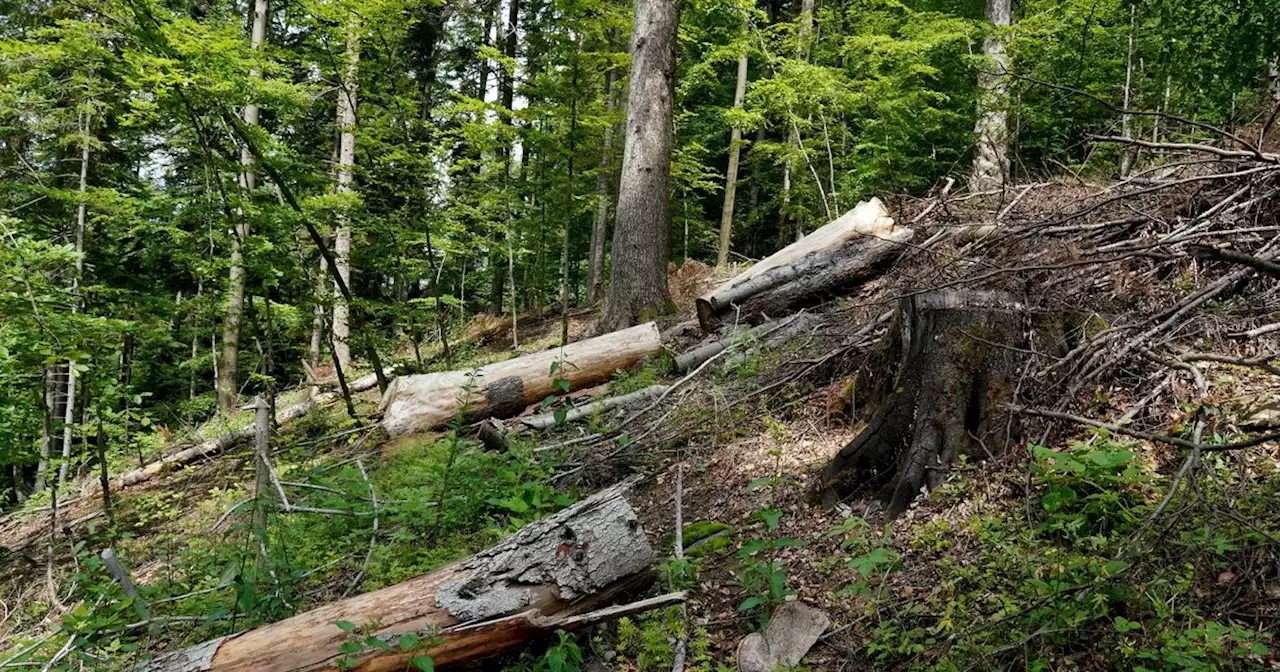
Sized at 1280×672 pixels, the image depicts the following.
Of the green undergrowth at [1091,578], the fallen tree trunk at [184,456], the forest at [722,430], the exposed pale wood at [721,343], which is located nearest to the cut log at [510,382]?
the forest at [722,430]

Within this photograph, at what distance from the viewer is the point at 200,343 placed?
68.9 feet

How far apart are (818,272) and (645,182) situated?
2.37 m

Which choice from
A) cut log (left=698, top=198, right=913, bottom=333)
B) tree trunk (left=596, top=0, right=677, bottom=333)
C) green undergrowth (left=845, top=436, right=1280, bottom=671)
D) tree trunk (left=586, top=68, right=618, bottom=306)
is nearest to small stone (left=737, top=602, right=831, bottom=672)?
green undergrowth (left=845, top=436, right=1280, bottom=671)

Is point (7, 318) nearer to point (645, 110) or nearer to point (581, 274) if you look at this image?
point (645, 110)

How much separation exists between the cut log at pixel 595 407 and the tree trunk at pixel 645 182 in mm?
2101

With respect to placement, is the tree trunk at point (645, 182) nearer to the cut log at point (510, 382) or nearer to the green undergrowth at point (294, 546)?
the cut log at point (510, 382)

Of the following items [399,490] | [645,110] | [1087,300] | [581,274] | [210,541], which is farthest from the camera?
[581,274]

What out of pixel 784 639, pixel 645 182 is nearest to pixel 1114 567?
pixel 784 639

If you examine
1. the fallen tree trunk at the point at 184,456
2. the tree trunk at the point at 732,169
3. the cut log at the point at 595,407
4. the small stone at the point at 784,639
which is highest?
the tree trunk at the point at 732,169

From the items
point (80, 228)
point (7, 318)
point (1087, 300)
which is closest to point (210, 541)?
point (7, 318)

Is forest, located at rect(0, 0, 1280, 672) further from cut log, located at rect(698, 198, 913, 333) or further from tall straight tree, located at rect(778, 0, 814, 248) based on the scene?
tall straight tree, located at rect(778, 0, 814, 248)

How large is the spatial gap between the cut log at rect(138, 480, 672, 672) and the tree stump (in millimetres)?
1196

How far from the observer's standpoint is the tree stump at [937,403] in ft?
10.7

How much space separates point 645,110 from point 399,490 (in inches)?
195
